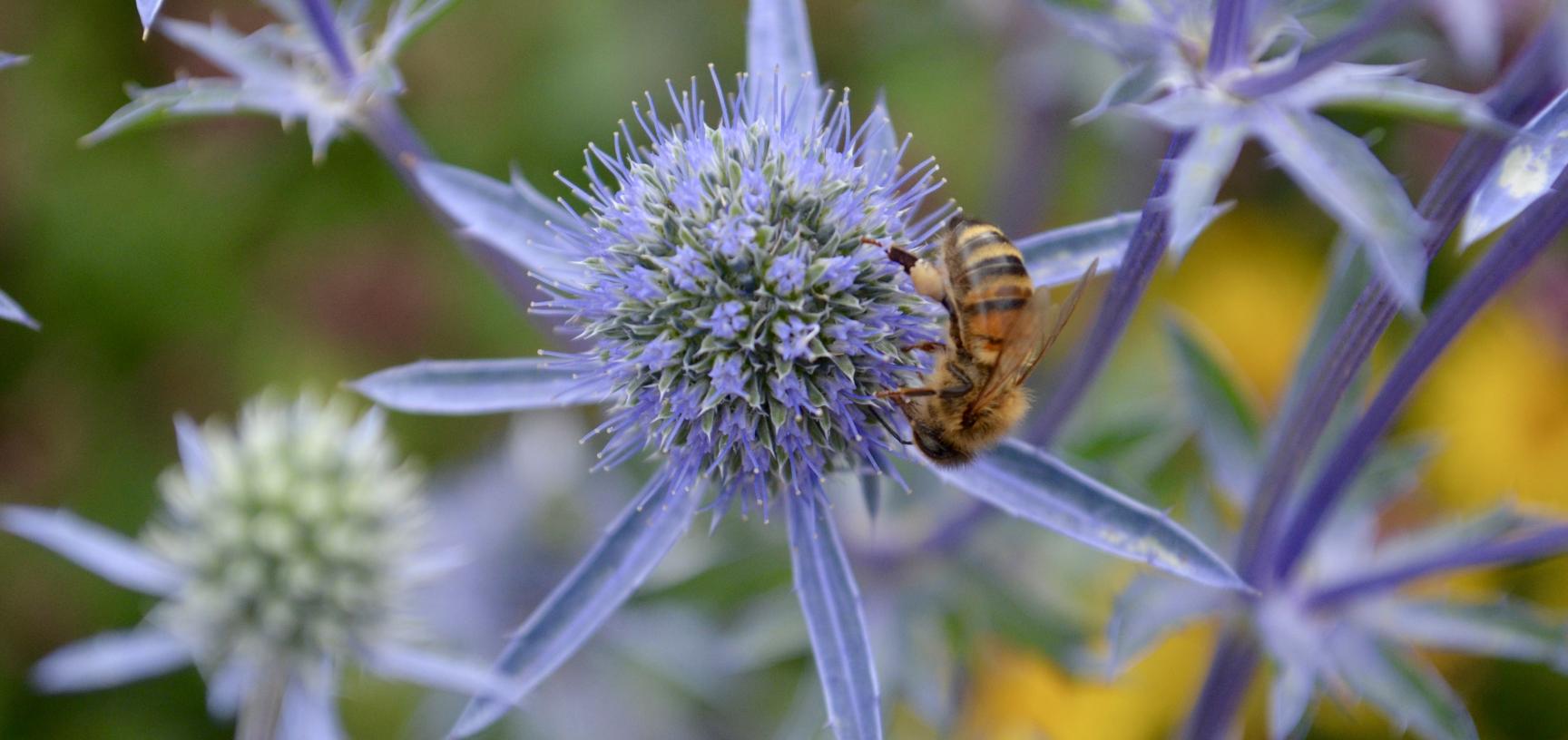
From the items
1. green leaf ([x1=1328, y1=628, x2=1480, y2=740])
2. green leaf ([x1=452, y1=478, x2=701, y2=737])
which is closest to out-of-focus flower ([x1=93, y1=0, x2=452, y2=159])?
green leaf ([x1=452, y1=478, x2=701, y2=737])

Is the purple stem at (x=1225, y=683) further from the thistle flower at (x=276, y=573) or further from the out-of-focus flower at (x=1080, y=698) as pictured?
the thistle flower at (x=276, y=573)

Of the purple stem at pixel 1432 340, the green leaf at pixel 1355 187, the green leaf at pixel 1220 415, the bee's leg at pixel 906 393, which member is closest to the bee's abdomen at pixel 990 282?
the bee's leg at pixel 906 393

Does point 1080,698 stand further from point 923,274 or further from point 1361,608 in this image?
point 923,274

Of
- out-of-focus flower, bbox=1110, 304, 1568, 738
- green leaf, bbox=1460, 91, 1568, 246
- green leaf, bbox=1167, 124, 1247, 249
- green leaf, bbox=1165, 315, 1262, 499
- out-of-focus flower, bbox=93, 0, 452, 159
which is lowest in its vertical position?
out-of-focus flower, bbox=1110, 304, 1568, 738

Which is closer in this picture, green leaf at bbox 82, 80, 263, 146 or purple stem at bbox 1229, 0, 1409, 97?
purple stem at bbox 1229, 0, 1409, 97

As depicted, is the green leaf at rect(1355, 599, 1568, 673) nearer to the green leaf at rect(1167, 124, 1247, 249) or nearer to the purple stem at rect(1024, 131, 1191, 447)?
the purple stem at rect(1024, 131, 1191, 447)

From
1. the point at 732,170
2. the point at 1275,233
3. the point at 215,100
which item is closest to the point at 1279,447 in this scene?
the point at 732,170
